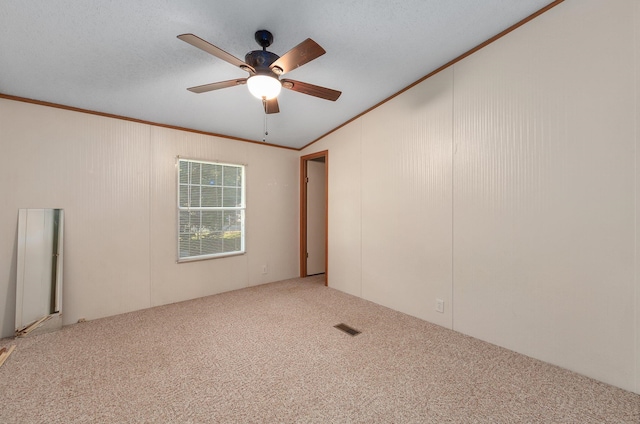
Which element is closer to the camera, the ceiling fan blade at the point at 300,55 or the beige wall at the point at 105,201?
the ceiling fan blade at the point at 300,55

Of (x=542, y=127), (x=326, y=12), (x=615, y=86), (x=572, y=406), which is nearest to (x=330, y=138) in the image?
(x=326, y=12)

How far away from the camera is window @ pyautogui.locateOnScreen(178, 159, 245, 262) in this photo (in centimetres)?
372

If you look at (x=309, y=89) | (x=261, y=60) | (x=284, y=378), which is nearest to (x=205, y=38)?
(x=261, y=60)

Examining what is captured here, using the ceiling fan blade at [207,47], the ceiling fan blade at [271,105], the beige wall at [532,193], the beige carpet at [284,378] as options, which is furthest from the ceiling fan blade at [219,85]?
the beige carpet at [284,378]

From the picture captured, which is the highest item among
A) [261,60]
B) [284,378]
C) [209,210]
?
[261,60]

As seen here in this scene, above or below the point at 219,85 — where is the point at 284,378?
below

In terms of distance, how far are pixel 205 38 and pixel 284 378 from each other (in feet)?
8.94

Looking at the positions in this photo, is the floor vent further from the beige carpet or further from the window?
the window

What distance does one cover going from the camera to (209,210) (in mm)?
3918

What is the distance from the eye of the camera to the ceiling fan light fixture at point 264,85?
6.36ft

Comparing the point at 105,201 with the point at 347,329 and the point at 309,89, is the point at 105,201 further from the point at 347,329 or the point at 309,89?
the point at 347,329

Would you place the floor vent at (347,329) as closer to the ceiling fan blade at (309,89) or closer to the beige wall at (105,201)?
the beige wall at (105,201)

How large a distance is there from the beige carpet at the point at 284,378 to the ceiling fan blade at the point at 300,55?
2.31m

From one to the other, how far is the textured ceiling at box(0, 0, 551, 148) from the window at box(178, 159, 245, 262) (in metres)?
0.97
